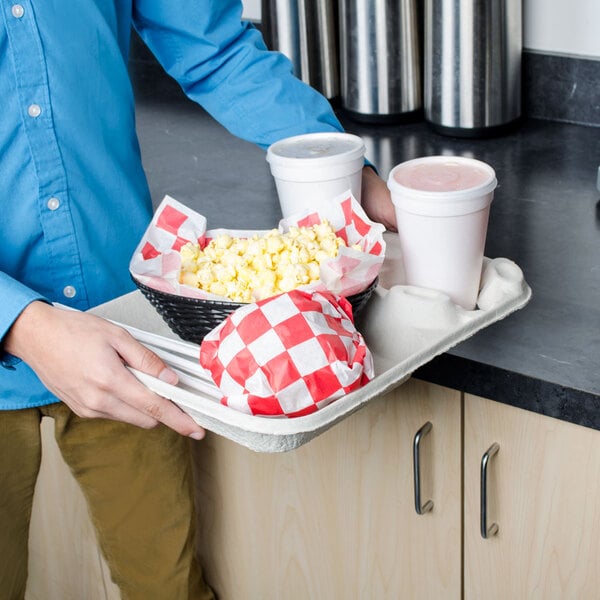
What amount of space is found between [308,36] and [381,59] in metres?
0.17

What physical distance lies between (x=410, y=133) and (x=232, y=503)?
0.71 meters

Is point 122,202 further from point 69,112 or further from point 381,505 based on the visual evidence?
point 381,505

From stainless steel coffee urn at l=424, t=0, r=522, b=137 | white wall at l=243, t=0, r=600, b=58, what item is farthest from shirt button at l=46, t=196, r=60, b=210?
white wall at l=243, t=0, r=600, b=58

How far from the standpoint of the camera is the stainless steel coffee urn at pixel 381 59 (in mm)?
1762

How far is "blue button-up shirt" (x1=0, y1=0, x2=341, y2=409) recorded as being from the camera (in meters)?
1.15

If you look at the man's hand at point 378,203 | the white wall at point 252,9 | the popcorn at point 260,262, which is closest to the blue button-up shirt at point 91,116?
the man's hand at point 378,203

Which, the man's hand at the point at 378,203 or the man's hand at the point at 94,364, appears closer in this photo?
the man's hand at the point at 94,364

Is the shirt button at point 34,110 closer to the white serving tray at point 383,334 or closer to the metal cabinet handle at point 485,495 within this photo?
the white serving tray at point 383,334

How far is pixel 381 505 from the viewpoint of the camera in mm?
1292

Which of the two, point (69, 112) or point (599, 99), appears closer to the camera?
point (69, 112)

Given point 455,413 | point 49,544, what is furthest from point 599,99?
point 49,544

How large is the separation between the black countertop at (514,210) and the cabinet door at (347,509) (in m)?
0.10

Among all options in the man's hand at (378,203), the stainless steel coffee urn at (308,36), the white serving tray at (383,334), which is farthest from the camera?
the stainless steel coffee urn at (308,36)

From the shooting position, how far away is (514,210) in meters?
1.45
